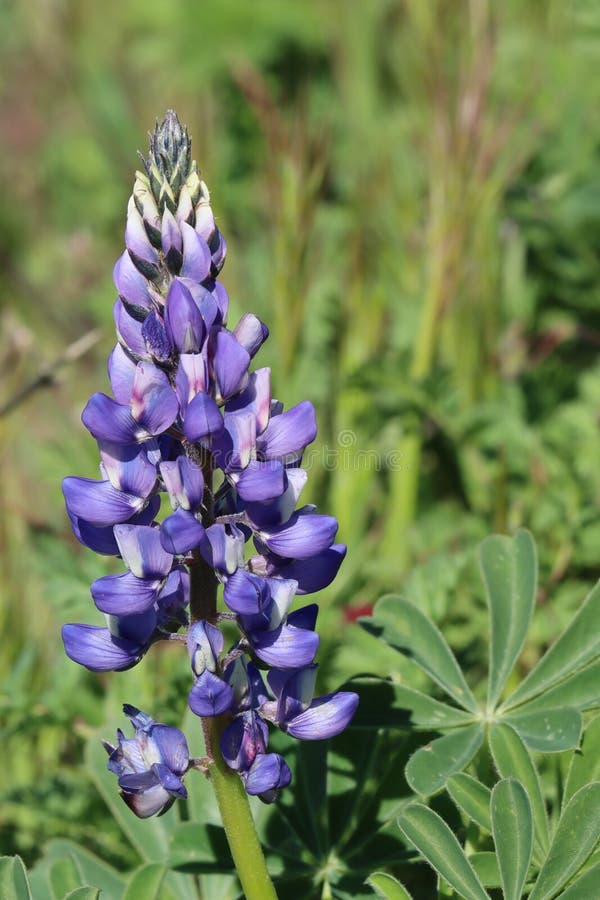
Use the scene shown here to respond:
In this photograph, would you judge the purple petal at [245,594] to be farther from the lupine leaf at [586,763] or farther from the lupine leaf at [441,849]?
the lupine leaf at [586,763]

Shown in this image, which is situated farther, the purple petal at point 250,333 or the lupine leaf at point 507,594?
the lupine leaf at point 507,594

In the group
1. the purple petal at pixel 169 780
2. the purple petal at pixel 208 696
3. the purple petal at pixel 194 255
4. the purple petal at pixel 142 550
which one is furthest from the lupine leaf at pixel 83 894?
the purple petal at pixel 194 255

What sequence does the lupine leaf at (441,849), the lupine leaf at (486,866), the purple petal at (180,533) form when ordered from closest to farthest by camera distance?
the purple petal at (180,533)
the lupine leaf at (441,849)
the lupine leaf at (486,866)

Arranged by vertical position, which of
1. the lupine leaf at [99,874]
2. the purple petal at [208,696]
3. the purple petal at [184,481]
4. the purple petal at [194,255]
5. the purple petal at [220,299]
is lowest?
the lupine leaf at [99,874]

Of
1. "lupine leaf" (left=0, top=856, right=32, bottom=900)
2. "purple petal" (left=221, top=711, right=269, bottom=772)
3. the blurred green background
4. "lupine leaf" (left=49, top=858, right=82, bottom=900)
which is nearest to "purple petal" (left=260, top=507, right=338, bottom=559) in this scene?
"purple petal" (left=221, top=711, right=269, bottom=772)

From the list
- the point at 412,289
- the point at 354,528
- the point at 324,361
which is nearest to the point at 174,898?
the point at 354,528
